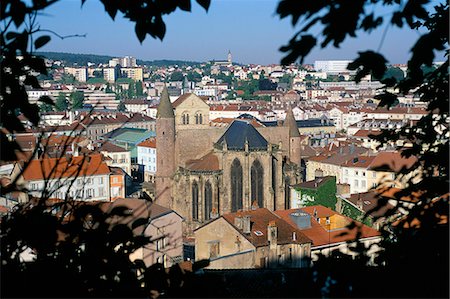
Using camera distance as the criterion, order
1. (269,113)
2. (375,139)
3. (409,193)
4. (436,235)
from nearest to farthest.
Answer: (436,235) → (409,193) → (375,139) → (269,113)

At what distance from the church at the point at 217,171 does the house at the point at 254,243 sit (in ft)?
39.1

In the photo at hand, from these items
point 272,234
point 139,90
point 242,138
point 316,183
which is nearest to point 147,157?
point 242,138

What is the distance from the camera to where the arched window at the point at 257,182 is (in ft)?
121

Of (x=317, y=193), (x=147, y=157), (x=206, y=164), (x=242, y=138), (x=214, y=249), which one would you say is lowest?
(x=214, y=249)

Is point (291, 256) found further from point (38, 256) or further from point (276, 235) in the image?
point (38, 256)

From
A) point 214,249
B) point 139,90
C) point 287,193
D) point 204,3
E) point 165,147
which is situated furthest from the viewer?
point 139,90

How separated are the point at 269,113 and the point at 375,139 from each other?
89.3m

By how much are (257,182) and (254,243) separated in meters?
15.8

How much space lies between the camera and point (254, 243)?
21250mm

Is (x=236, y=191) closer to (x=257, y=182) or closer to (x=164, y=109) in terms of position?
(x=257, y=182)

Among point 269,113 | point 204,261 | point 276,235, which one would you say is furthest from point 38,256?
point 269,113

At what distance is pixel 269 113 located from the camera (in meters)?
95.8

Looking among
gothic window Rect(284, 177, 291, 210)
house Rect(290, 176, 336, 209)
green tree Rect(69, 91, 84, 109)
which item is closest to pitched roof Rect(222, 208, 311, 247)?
house Rect(290, 176, 336, 209)

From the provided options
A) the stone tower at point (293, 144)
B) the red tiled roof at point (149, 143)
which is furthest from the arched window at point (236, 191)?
the red tiled roof at point (149, 143)
